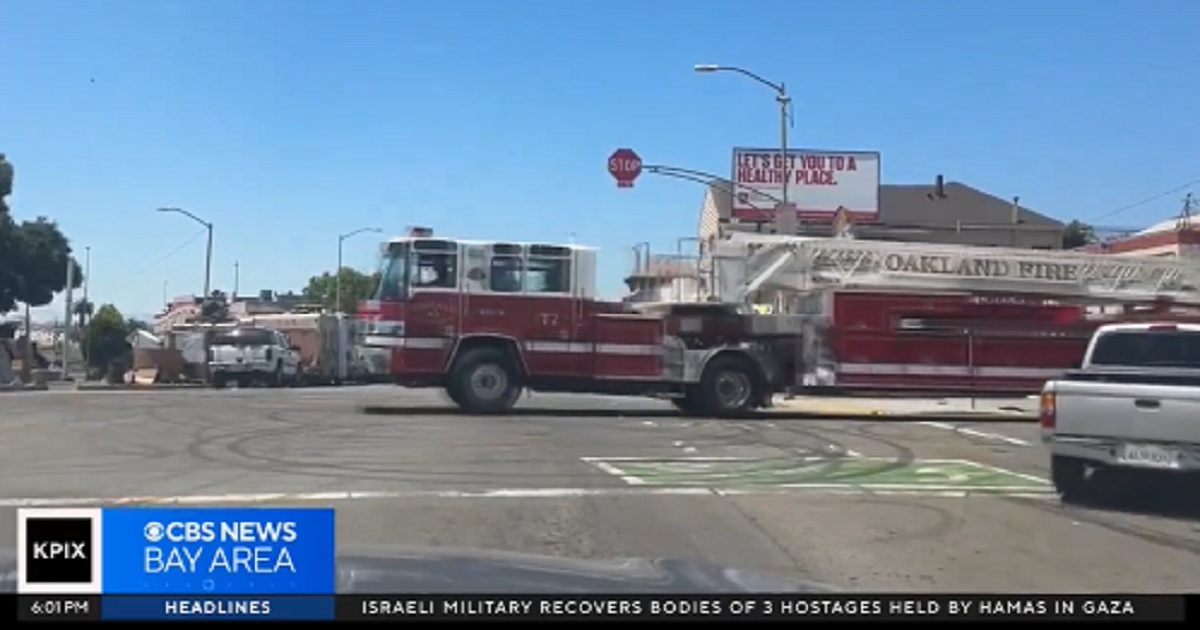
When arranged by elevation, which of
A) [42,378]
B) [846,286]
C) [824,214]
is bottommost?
[42,378]

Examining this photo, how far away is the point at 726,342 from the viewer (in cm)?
2517

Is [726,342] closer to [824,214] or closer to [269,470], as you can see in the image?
[269,470]

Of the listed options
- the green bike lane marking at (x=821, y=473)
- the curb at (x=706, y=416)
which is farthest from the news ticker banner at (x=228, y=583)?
the curb at (x=706, y=416)

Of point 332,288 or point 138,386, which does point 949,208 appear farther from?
point 332,288

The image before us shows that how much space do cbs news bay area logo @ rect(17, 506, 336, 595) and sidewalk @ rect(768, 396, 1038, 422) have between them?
892 inches

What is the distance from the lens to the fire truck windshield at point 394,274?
23.8 metres

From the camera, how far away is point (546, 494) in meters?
12.7

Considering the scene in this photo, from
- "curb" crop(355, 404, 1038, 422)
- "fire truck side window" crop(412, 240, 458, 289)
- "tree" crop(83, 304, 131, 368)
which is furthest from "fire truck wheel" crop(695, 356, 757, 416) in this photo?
"tree" crop(83, 304, 131, 368)

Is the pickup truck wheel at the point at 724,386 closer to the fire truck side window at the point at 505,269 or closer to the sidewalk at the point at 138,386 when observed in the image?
the fire truck side window at the point at 505,269

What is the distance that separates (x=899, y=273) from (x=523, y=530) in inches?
641

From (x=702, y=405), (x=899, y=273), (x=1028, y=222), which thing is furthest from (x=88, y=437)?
(x=1028, y=222)

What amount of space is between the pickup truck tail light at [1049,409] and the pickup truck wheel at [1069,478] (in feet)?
1.15

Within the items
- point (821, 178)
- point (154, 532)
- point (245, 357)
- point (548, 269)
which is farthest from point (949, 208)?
point (154, 532)

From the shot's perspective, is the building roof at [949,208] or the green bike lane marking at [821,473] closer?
the green bike lane marking at [821,473]
